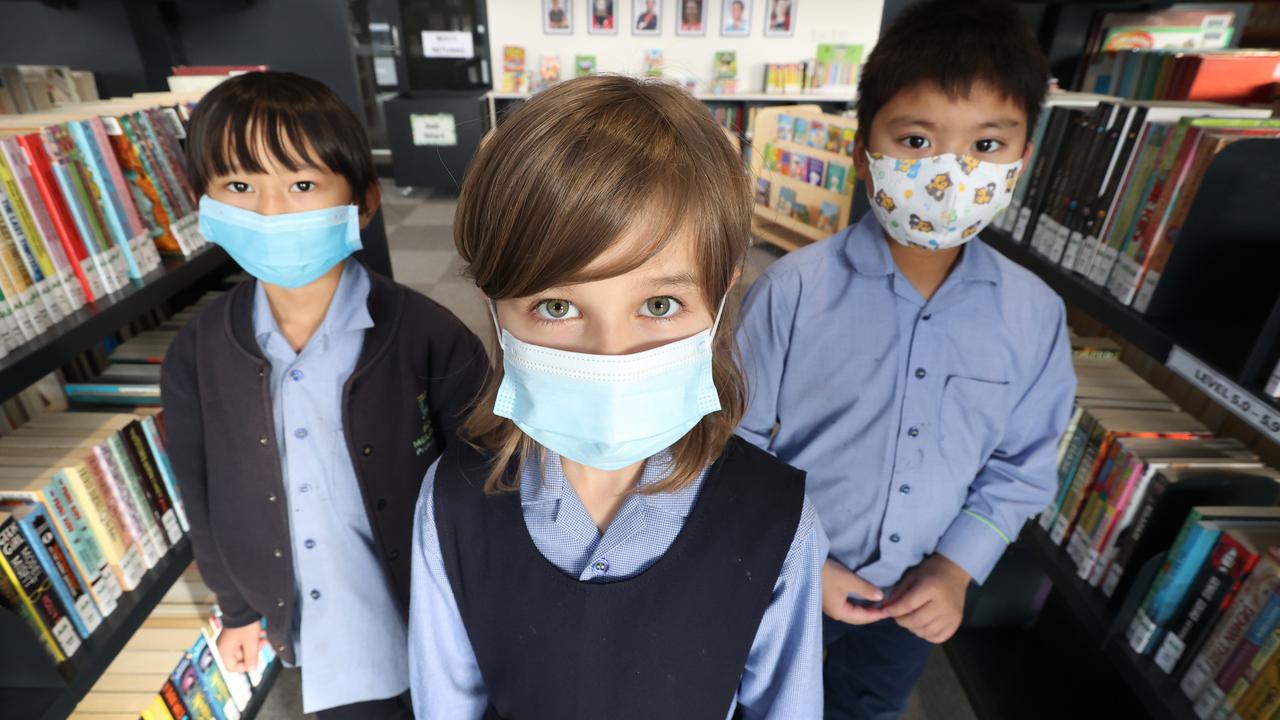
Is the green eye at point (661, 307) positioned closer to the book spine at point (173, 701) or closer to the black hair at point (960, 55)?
the black hair at point (960, 55)

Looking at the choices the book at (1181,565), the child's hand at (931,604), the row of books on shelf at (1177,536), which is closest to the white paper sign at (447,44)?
the row of books on shelf at (1177,536)

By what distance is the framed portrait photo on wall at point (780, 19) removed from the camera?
24.0ft

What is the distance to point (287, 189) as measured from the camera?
1.25 metres

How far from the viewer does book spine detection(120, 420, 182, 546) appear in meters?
1.49

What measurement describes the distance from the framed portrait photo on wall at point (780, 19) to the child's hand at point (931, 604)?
7.48 m

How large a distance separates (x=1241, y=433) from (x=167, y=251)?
273 cm

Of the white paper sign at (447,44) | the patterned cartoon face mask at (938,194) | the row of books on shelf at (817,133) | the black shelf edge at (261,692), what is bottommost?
the black shelf edge at (261,692)

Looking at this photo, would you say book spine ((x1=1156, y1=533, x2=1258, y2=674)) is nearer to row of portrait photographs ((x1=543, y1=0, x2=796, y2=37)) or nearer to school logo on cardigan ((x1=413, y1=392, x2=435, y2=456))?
school logo on cardigan ((x1=413, y1=392, x2=435, y2=456))

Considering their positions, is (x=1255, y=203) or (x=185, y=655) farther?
(x=185, y=655)

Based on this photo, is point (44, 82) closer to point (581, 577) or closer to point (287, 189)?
point (287, 189)

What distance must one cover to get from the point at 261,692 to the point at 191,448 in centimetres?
104

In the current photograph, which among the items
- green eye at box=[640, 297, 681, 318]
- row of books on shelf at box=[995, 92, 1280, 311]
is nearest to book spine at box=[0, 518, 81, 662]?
green eye at box=[640, 297, 681, 318]

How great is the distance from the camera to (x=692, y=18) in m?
7.36

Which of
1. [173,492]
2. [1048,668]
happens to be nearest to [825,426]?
[1048,668]
